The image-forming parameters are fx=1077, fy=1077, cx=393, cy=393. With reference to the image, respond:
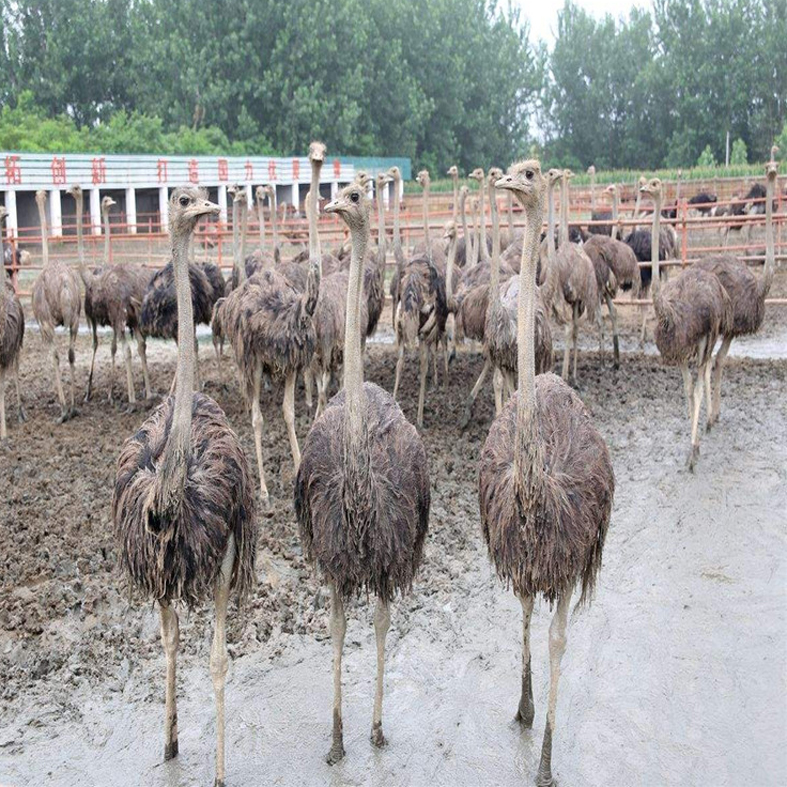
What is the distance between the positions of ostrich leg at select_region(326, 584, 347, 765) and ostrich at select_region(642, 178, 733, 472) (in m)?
3.92

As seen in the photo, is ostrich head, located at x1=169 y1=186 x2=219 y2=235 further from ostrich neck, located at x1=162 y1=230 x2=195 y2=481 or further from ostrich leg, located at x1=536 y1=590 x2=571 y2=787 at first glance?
ostrich leg, located at x1=536 y1=590 x2=571 y2=787

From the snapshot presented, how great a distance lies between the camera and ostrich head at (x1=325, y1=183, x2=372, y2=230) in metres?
4.19

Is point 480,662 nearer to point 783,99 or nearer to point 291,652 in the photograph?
point 291,652

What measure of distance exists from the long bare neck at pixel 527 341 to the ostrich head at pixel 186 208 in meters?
1.18

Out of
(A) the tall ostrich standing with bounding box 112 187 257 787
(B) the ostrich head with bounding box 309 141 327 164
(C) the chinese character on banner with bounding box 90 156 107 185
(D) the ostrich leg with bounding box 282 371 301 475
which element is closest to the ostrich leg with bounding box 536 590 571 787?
(A) the tall ostrich standing with bounding box 112 187 257 787

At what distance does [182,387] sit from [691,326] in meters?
4.93

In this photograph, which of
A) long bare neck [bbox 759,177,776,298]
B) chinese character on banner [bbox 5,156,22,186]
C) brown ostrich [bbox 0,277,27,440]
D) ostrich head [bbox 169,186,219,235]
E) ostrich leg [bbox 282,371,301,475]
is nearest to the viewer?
ostrich head [bbox 169,186,219,235]

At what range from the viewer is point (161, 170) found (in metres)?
27.7

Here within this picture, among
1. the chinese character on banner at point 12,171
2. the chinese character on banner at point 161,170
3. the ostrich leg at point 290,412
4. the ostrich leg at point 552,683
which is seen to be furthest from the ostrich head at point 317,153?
the chinese character on banner at point 161,170

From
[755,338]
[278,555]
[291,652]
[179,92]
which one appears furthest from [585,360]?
[179,92]

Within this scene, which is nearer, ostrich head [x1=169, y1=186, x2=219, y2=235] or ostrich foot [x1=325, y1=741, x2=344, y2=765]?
ostrich head [x1=169, y1=186, x2=219, y2=235]

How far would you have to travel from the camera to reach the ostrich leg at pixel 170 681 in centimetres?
431

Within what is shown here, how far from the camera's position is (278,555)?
6070 mm

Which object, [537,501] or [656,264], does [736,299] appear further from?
[537,501]
